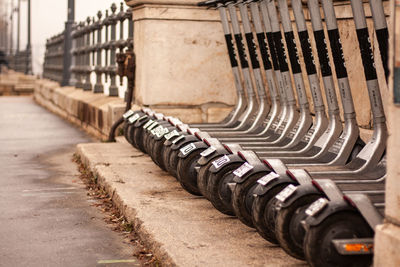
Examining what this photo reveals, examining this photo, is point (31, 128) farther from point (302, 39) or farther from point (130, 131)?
point (302, 39)

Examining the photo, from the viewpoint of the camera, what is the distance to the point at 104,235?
4.74 meters

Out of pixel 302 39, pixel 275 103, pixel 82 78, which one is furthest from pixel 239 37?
pixel 82 78

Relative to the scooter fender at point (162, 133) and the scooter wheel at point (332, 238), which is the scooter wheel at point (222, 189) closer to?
the scooter wheel at point (332, 238)

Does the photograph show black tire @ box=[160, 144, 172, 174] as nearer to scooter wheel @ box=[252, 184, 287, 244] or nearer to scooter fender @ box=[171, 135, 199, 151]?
scooter fender @ box=[171, 135, 199, 151]

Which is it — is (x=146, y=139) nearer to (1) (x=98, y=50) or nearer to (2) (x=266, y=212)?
(2) (x=266, y=212)

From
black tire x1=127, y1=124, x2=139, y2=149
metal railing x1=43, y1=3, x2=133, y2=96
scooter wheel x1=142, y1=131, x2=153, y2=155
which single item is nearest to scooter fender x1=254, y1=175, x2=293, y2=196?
scooter wheel x1=142, y1=131, x2=153, y2=155

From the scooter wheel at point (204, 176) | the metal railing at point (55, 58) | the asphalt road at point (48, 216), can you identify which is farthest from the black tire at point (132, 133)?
the metal railing at point (55, 58)

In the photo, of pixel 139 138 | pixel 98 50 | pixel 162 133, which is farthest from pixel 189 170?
pixel 98 50

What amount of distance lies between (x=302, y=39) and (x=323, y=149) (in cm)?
77

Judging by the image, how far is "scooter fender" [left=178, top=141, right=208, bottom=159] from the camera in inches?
199

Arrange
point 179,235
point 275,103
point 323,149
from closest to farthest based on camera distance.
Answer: point 179,235 → point 323,149 → point 275,103

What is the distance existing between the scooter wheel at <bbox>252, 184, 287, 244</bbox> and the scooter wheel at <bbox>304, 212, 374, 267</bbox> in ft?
1.48

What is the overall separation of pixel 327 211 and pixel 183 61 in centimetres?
522

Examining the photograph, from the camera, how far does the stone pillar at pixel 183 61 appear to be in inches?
320
